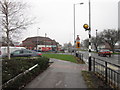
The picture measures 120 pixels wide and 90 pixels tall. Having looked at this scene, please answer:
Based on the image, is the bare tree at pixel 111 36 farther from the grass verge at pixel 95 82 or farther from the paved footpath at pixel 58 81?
the grass verge at pixel 95 82

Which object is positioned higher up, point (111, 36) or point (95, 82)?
point (111, 36)

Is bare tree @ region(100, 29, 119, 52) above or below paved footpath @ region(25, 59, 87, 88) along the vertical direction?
above

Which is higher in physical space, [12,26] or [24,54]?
[12,26]

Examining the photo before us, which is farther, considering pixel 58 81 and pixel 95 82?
pixel 58 81

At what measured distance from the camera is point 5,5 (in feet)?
30.3

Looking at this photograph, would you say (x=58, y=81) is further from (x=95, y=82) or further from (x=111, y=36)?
(x=111, y=36)

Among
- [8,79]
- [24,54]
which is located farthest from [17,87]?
[24,54]

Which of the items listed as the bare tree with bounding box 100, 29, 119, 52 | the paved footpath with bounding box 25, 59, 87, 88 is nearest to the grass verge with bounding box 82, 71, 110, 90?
the paved footpath with bounding box 25, 59, 87, 88

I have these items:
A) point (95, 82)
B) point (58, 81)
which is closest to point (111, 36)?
point (95, 82)

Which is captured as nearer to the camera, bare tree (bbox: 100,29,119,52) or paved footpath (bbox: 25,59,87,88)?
paved footpath (bbox: 25,59,87,88)

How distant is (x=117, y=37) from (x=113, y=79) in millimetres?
33144

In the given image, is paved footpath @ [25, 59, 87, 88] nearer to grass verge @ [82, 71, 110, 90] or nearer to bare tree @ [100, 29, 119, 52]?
grass verge @ [82, 71, 110, 90]

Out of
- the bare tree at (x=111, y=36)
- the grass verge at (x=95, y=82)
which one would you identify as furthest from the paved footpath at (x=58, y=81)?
the bare tree at (x=111, y=36)

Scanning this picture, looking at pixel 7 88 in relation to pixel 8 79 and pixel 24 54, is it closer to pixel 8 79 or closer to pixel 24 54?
pixel 8 79
